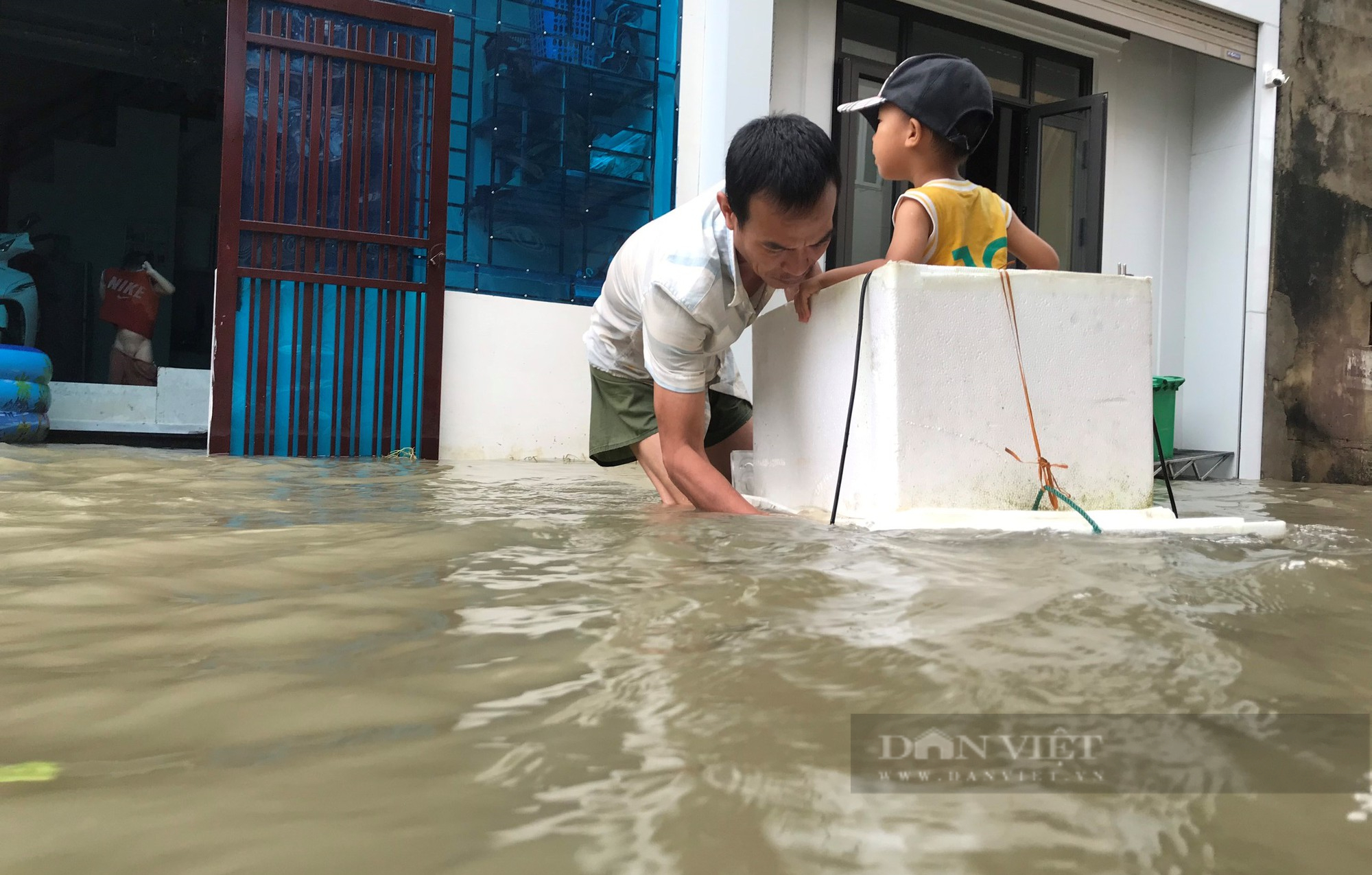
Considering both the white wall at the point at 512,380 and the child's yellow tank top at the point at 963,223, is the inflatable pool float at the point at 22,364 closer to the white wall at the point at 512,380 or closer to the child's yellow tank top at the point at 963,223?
the white wall at the point at 512,380

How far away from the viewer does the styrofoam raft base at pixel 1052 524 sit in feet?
6.06

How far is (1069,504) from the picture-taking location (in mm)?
2002

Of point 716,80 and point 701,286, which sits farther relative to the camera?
point 716,80

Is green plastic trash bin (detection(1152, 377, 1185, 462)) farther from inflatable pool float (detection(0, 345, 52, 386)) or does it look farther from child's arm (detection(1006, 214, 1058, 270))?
inflatable pool float (detection(0, 345, 52, 386))

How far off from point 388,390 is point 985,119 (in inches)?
132

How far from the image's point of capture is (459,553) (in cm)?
149

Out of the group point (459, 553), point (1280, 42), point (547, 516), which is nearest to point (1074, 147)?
point (1280, 42)

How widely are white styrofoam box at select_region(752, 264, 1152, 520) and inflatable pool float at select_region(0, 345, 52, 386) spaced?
14.0ft

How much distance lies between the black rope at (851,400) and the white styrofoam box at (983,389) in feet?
0.04

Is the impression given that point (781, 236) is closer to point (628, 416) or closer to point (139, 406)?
point (628, 416)
